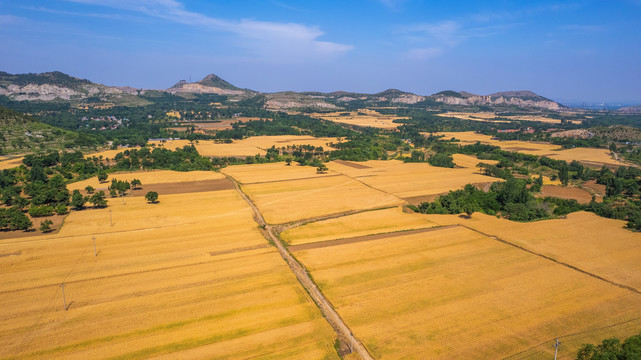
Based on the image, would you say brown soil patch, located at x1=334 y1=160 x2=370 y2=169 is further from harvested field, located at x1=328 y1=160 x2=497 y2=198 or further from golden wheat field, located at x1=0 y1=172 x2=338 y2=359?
golden wheat field, located at x1=0 y1=172 x2=338 y2=359

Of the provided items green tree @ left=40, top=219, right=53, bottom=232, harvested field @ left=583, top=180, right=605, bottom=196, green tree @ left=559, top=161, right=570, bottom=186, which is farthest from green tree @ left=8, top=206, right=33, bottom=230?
harvested field @ left=583, top=180, right=605, bottom=196

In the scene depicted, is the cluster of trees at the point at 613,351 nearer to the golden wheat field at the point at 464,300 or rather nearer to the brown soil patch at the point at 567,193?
the golden wheat field at the point at 464,300

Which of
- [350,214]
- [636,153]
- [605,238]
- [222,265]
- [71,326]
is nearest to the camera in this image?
[71,326]

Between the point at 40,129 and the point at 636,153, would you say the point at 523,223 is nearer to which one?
the point at 636,153

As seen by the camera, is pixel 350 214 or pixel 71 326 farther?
pixel 350 214

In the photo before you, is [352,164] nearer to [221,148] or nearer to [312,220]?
[312,220]

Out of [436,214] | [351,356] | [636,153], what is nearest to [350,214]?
[436,214]
